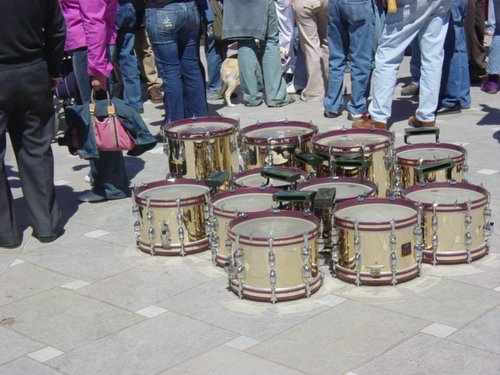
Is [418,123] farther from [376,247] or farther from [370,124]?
[376,247]

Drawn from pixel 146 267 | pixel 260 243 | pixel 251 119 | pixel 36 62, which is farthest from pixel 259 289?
pixel 251 119

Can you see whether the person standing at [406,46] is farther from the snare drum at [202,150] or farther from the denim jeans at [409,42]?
the snare drum at [202,150]

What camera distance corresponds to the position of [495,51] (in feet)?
32.5

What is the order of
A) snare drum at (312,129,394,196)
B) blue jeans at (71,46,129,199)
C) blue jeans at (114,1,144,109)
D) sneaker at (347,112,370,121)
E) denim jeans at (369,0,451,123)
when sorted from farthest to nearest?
1. blue jeans at (114,1,144,109)
2. sneaker at (347,112,370,121)
3. denim jeans at (369,0,451,123)
4. blue jeans at (71,46,129,199)
5. snare drum at (312,129,394,196)

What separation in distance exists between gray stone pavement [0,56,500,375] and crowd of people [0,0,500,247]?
2.53ft

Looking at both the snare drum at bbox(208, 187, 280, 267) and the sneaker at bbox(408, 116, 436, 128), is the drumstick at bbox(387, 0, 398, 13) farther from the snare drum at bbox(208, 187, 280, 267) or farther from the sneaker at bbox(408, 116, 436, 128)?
the snare drum at bbox(208, 187, 280, 267)

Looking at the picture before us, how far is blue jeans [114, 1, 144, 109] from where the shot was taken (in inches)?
405

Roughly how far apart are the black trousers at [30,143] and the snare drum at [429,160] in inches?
91.5

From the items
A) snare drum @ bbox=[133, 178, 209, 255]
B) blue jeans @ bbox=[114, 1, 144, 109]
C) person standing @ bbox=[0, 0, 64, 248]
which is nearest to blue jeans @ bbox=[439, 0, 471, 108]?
blue jeans @ bbox=[114, 1, 144, 109]

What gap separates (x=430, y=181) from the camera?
20.8ft

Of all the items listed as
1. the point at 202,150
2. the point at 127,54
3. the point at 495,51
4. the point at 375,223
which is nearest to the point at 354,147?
the point at 375,223

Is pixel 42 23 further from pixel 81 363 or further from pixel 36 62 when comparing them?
pixel 81 363

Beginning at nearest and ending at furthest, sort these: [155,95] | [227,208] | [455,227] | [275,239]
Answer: [275,239], [455,227], [227,208], [155,95]

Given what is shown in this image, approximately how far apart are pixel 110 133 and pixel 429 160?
2.24 metres
